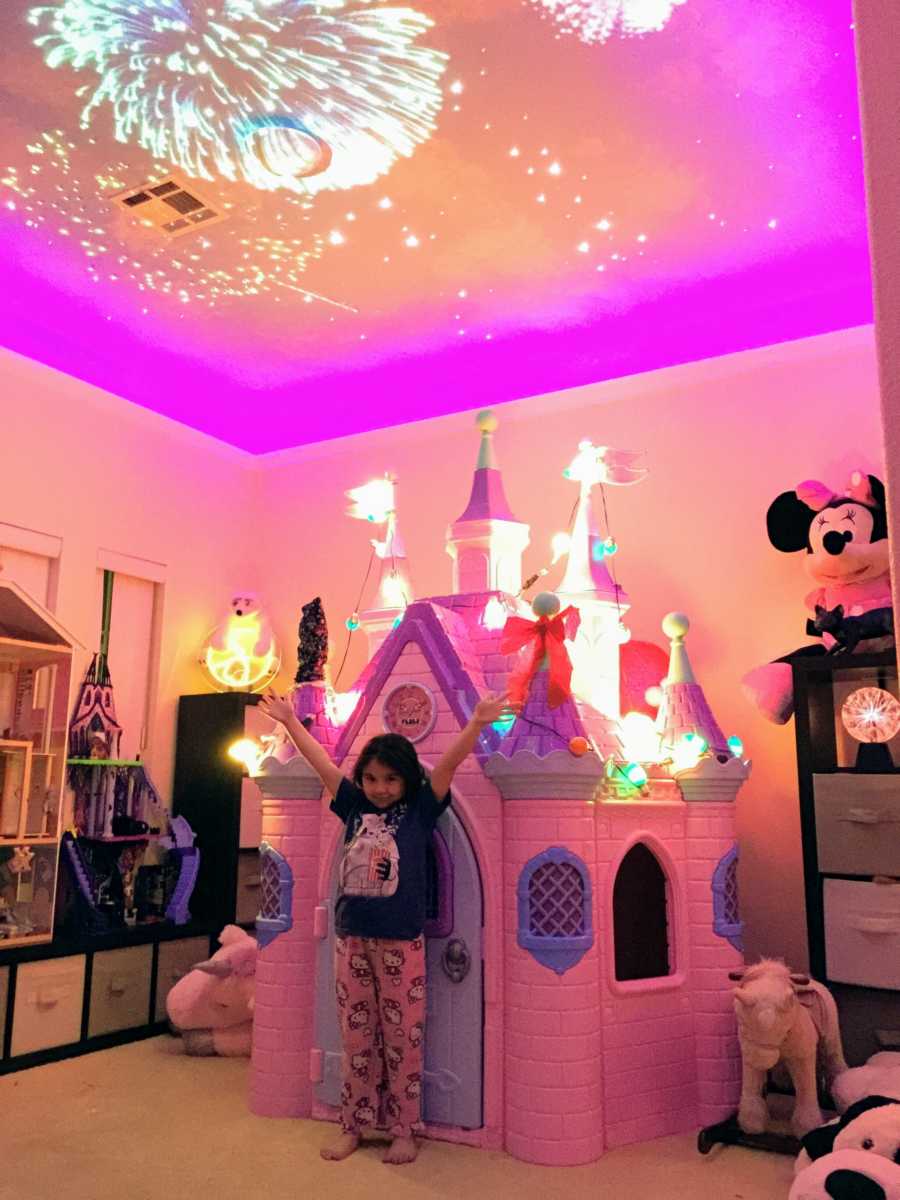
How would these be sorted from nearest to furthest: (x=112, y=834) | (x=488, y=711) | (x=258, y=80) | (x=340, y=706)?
(x=258, y=80), (x=488, y=711), (x=340, y=706), (x=112, y=834)

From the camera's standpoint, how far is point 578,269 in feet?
13.3

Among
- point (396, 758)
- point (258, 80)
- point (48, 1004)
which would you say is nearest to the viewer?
point (258, 80)

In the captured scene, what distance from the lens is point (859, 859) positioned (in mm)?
3449

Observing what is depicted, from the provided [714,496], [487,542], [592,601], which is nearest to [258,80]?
[487,542]

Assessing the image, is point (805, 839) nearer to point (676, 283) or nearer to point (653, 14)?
point (676, 283)

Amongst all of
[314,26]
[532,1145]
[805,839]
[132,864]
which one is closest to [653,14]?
[314,26]

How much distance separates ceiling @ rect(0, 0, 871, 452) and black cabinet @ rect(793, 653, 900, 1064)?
1.71 metres

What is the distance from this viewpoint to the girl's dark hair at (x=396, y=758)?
3.23 metres

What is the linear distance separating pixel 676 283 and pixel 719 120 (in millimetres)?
1018

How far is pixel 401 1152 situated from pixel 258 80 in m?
3.26

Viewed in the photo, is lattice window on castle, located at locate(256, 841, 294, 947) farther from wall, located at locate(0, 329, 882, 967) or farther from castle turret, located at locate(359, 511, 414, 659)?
wall, located at locate(0, 329, 882, 967)

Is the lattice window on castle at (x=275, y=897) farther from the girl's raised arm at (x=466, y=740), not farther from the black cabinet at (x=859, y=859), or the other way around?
the black cabinet at (x=859, y=859)

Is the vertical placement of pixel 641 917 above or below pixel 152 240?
below

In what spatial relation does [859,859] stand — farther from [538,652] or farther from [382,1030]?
[382,1030]
